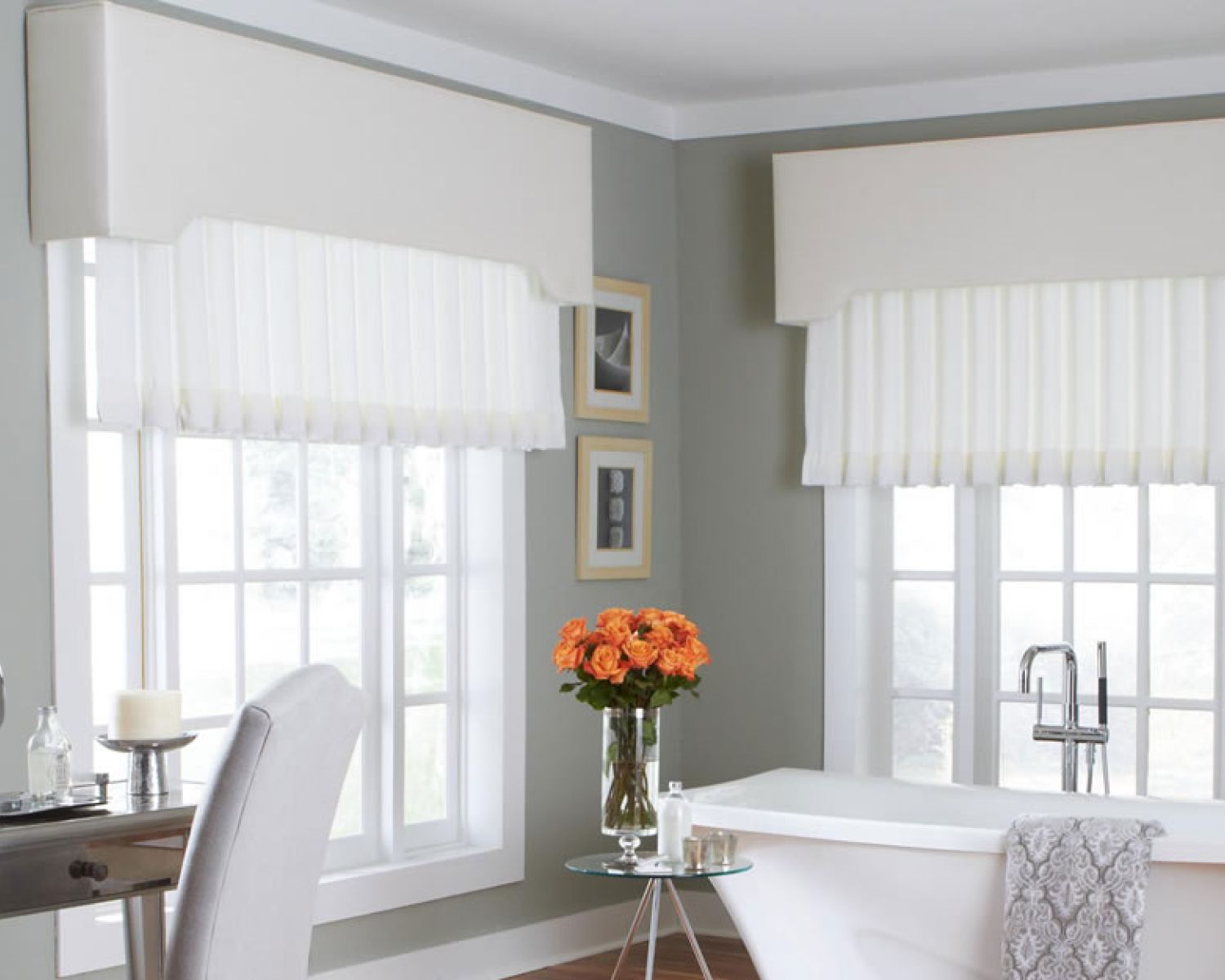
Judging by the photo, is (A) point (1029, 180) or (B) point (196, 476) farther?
(A) point (1029, 180)

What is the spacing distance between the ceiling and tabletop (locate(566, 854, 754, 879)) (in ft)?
7.08

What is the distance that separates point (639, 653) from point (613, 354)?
5.60ft

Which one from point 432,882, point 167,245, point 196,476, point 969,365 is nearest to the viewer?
point 167,245

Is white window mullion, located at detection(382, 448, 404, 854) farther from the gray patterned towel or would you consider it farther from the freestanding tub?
Result: the gray patterned towel

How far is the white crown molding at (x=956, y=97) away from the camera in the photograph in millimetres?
4945

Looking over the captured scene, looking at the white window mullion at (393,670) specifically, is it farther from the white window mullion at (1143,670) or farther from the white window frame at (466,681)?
the white window mullion at (1143,670)

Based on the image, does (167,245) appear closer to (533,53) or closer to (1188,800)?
(533,53)

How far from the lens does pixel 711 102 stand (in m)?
5.50

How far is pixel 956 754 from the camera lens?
520 cm

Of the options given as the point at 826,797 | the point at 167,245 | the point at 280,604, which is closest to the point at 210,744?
the point at 280,604

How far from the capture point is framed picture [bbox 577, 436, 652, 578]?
17.0 feet

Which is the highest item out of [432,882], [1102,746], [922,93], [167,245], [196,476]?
[922,93]

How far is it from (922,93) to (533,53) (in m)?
1.20

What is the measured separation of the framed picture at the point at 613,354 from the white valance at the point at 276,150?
0.75 ft
